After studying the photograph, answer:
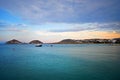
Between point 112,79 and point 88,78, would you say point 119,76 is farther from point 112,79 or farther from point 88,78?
point 88,78

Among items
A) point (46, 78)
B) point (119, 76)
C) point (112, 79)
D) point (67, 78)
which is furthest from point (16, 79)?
point (119, 76)

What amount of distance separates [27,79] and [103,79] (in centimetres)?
719

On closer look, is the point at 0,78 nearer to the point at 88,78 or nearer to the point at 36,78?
the point at 36,78

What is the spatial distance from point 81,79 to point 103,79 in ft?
6.63

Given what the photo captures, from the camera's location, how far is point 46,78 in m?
12.8

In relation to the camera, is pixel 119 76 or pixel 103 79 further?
pixel 119 76

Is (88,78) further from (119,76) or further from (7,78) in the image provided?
(7,78)

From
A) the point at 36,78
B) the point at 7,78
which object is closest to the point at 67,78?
the point at 36,78

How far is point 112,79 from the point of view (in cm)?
1194

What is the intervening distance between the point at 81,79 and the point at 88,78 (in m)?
0.71

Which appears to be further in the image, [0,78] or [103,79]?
[0,78]

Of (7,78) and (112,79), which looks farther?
(7,78)

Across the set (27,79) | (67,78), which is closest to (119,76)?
(67,78)

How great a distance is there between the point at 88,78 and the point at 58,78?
2.91 meters
